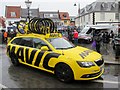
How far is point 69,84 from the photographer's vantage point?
7.73 metres

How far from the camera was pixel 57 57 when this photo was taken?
807 cm

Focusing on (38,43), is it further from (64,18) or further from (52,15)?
(64,18)

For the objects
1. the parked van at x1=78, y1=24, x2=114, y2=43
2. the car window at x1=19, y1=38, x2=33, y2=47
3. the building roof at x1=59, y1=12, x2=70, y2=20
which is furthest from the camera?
the building roof at x1=59, y1=12, x2=70, y2=20

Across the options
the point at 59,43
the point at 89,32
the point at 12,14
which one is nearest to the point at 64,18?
the point at 12,14

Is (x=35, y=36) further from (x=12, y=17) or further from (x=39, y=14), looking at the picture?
(x=39, y=14)

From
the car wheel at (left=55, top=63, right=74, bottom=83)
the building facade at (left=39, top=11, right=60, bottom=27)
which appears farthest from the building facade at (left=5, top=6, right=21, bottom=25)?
the car wheel at (left=55, top=63, right=74, bottom=83)

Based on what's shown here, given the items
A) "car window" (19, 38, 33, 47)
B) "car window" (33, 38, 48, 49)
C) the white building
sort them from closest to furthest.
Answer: "car window" (33, 38, 48, 49), "car window" (19, 38, 33, 47), the white building

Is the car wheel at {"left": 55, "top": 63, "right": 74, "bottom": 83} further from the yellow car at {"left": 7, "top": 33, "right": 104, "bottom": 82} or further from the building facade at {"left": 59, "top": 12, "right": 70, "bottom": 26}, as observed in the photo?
the building facade at {"left": 59, "top": 12, "right": 70, "bottom": 26}

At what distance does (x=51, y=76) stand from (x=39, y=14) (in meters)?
65.4

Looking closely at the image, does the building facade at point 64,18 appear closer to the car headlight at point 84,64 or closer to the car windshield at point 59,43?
the car windshield at point 59,43

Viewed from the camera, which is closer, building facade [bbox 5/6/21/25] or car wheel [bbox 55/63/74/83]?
car wheel [bbox 55/63/74/83]

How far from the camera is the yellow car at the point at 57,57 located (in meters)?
7.59

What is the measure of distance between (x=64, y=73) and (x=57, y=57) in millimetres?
611

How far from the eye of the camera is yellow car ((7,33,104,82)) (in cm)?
759
